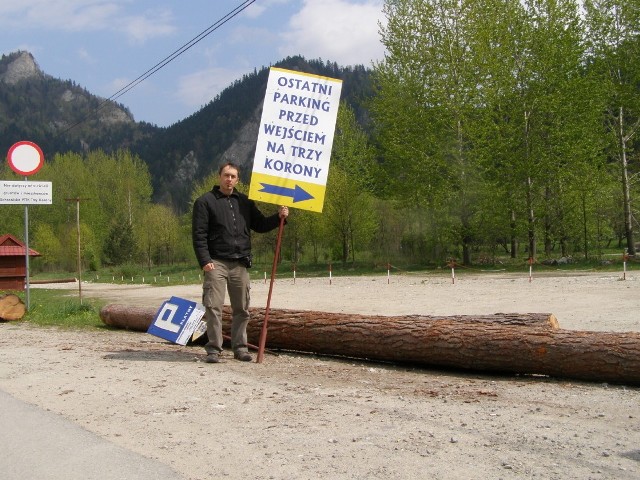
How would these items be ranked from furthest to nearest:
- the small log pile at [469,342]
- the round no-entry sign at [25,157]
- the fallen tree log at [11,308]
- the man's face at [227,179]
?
the round no-entry sign at [25,157] < the fallen tree log at [11,308] < the man's face at [227,179] < the small log pile at [469,342]

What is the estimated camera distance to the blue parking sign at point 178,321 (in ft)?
32.1

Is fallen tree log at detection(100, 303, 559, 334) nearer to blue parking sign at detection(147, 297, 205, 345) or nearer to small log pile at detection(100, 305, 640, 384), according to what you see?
small log pile at detection(100, 305, 640, 384)

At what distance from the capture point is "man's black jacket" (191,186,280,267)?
8.11 meters

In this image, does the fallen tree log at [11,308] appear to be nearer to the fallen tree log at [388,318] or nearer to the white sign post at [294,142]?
the fallen tree log at [388,318]

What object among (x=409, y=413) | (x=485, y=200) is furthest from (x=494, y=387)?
(x=485, y=200)

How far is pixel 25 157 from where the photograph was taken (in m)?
14.5

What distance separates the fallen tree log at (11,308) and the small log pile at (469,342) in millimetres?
6615

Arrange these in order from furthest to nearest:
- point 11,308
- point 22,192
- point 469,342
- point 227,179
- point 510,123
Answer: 1. point 510,123
2. point 22,192
3. point 11,308
4. point 227,179
5. point 469,342

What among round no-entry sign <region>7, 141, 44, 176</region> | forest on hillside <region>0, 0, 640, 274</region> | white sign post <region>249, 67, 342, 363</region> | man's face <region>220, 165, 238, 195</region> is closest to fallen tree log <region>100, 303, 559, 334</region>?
white sign post <region>249, 67, 342, 363</region>

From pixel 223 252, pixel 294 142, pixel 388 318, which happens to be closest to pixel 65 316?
pixel 223 252

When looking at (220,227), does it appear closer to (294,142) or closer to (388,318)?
(294,142)

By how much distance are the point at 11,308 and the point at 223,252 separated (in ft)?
26.5

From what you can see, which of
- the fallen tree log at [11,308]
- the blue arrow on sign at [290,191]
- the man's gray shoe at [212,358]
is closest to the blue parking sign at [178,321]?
the man's gray shoe at [212,358]

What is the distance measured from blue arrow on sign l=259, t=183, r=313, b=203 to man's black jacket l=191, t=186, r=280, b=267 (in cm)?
31
